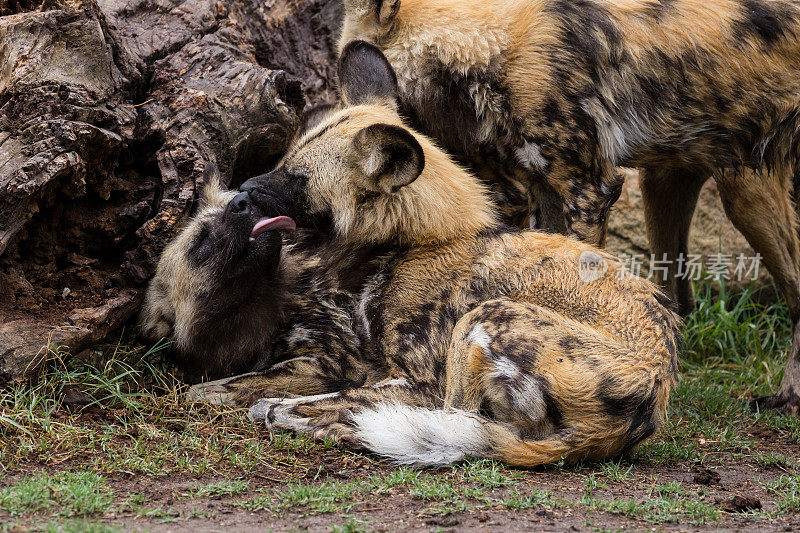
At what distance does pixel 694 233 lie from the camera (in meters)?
7.00

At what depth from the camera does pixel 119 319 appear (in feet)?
14.3

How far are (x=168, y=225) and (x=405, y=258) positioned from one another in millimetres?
1258

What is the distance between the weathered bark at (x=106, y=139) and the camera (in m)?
3.98

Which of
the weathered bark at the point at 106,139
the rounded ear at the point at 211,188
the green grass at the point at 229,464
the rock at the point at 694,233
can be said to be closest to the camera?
the green grass at the point at 229,464

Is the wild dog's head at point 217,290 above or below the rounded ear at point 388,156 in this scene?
below

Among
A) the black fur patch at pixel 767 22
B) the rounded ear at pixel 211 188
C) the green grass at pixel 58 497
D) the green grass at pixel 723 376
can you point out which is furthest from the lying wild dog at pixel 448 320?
the black fur patch at pixel 767 22

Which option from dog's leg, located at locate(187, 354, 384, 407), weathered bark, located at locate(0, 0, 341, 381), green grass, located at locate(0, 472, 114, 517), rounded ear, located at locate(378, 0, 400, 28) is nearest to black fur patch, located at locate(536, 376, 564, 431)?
dog's leg, located at locate(187, 354, 384, 407)

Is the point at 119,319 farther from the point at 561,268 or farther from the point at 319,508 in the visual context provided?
the point at 561,268

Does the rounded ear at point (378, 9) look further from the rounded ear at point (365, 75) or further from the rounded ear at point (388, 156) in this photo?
the rounded ear at point (388, 156)

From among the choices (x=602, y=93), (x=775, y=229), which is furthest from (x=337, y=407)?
(x=775, y=229)

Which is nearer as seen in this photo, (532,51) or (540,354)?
(540,354)

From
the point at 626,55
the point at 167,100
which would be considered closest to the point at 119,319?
the point at 167,100

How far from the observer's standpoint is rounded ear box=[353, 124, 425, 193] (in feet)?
12.6

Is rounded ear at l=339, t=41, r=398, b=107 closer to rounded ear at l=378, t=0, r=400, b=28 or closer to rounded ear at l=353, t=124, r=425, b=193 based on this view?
rounded ear at l=378, t=0, r=400, b=28
